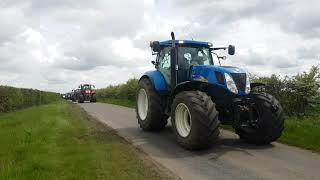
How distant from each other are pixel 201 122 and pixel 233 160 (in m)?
1.13

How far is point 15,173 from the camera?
26.6 ft

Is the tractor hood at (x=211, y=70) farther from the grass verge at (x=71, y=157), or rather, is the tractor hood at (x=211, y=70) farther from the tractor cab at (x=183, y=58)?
the grass verge at (x=71, y=157)

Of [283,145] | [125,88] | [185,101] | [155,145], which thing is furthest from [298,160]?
[125,88]

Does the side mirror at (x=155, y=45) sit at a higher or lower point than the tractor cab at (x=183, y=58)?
higher

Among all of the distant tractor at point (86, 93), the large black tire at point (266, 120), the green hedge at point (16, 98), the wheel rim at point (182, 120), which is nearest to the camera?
the large black tire at point (266, 120)

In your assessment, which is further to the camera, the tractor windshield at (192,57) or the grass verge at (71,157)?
the tractor windshield at (192,57)

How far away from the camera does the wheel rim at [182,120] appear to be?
1095 centimetres

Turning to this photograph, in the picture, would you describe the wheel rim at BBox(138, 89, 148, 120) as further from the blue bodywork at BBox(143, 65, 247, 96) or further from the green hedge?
the green hedge

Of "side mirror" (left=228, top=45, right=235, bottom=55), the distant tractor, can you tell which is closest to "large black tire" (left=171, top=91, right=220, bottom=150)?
"side mirror" (left=228, top=45, right=235, bottom=55)

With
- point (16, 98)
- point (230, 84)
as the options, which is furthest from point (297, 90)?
point (16, 98)

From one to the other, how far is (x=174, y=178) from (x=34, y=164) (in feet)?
9.30

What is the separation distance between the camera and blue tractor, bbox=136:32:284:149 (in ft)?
33.0

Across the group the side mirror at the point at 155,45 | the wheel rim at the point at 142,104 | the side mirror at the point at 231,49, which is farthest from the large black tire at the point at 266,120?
the wheel rim at the point at 142,104

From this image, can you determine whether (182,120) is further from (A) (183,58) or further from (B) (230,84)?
(A) (183,58)
